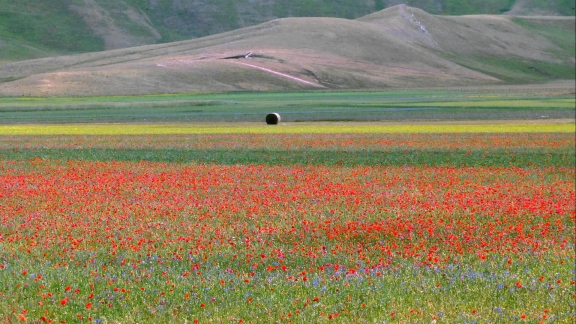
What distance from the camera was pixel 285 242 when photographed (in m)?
19.1

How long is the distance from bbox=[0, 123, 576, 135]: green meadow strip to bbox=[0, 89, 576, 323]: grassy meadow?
12.1m

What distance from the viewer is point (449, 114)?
84.7 metres

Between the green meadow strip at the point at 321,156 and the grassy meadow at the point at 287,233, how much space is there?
14 centimetres

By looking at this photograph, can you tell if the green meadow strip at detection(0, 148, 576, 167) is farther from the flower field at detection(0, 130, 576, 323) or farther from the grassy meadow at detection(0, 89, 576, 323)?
the flower field at detection(0, 130, 576, 323)

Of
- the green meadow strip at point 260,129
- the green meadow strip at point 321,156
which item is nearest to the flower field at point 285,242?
the green meadow strip at point 321,156

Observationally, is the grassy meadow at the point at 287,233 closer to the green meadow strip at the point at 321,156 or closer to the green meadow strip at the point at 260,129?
the green meadow strip at the point at 321,156

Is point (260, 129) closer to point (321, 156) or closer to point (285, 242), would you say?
point (321, 156)

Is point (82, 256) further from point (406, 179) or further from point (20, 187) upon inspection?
point (406, 179)

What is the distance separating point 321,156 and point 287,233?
21.2 meters

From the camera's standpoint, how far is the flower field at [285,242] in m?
13.6

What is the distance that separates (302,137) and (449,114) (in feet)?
114

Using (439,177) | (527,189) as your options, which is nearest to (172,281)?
(527,189)

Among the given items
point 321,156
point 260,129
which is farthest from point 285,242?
point 260,129

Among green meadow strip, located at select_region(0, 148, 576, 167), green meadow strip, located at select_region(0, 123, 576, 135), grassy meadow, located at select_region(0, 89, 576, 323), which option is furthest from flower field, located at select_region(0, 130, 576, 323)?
green meadow strip, located at select_region(0, 123, 576, 135)
